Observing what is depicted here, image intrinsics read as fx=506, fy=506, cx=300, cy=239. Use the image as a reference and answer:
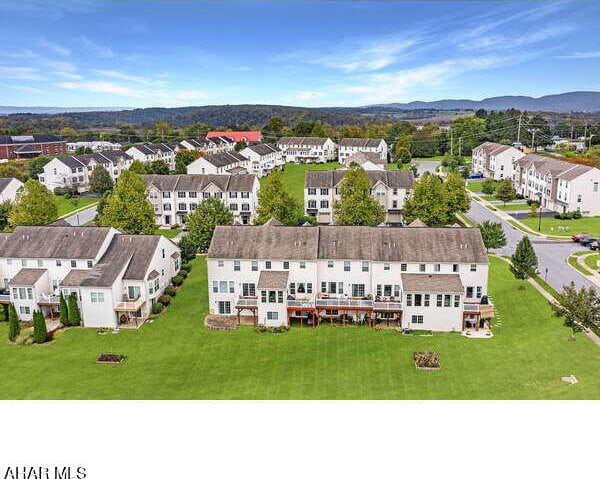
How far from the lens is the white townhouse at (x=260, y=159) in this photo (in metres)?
134

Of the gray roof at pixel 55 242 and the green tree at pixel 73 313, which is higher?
the gray roof at pixel 55 242

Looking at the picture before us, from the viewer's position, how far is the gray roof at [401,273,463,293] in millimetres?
44031

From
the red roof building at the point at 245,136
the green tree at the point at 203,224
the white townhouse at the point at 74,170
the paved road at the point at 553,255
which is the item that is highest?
the red roof building at the point at 245,136

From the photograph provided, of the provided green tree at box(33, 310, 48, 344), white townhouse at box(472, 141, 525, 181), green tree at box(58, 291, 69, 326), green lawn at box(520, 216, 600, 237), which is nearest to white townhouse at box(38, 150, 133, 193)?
green tree at box(58, 291, 69, 326)

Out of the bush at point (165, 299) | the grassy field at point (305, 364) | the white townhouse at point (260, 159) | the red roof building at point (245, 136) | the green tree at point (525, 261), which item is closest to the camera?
the grassy field at point (305, 364)

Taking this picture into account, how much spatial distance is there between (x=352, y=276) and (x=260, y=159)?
9146 cm

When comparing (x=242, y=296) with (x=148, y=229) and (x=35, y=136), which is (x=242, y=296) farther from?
(x=35, y=136)

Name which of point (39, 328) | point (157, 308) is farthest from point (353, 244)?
point (39, 328)

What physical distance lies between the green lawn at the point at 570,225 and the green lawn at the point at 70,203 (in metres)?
82.2

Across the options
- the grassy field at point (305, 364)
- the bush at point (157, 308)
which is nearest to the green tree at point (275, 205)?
the bush at point (157, 308)

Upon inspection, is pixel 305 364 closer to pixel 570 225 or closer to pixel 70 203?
pixel 570 225

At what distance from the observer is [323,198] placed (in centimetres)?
8769

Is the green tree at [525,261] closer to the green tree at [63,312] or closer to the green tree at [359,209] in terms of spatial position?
the green tree at [359,209]

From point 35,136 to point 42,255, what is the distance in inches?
5449
